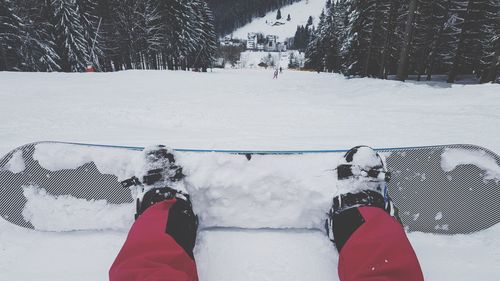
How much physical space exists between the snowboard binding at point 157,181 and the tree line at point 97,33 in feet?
82.6

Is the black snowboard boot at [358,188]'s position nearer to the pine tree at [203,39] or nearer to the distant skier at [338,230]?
the distant skier at [338,230]

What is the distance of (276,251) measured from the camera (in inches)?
73.1

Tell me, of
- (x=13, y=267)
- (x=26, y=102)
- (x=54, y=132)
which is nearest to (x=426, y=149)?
(x=13, y=267)

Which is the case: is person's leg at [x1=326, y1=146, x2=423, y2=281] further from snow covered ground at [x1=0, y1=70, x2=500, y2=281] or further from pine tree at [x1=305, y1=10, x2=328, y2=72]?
pine tree at [x1=305, y1=10, x2=328, y2=72]

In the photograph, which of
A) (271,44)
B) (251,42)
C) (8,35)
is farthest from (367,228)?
(271,44)

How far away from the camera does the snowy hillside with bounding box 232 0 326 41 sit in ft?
553

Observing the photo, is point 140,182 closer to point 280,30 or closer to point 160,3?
point 160,3

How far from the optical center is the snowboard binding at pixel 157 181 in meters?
1.74

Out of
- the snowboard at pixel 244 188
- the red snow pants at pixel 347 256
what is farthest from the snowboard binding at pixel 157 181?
the red snow pants at pixel 347 256

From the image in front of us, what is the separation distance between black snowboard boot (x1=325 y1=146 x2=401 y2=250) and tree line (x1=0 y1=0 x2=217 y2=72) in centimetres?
2612

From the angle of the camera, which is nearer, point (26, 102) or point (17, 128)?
point (17, 128)

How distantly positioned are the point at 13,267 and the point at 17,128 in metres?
3.53

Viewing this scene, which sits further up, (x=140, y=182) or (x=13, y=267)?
(x=140, y=182)

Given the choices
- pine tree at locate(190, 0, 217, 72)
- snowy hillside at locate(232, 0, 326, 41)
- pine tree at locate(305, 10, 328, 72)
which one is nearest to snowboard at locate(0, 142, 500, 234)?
pine tree at locate(190, 0, 217, 72)
